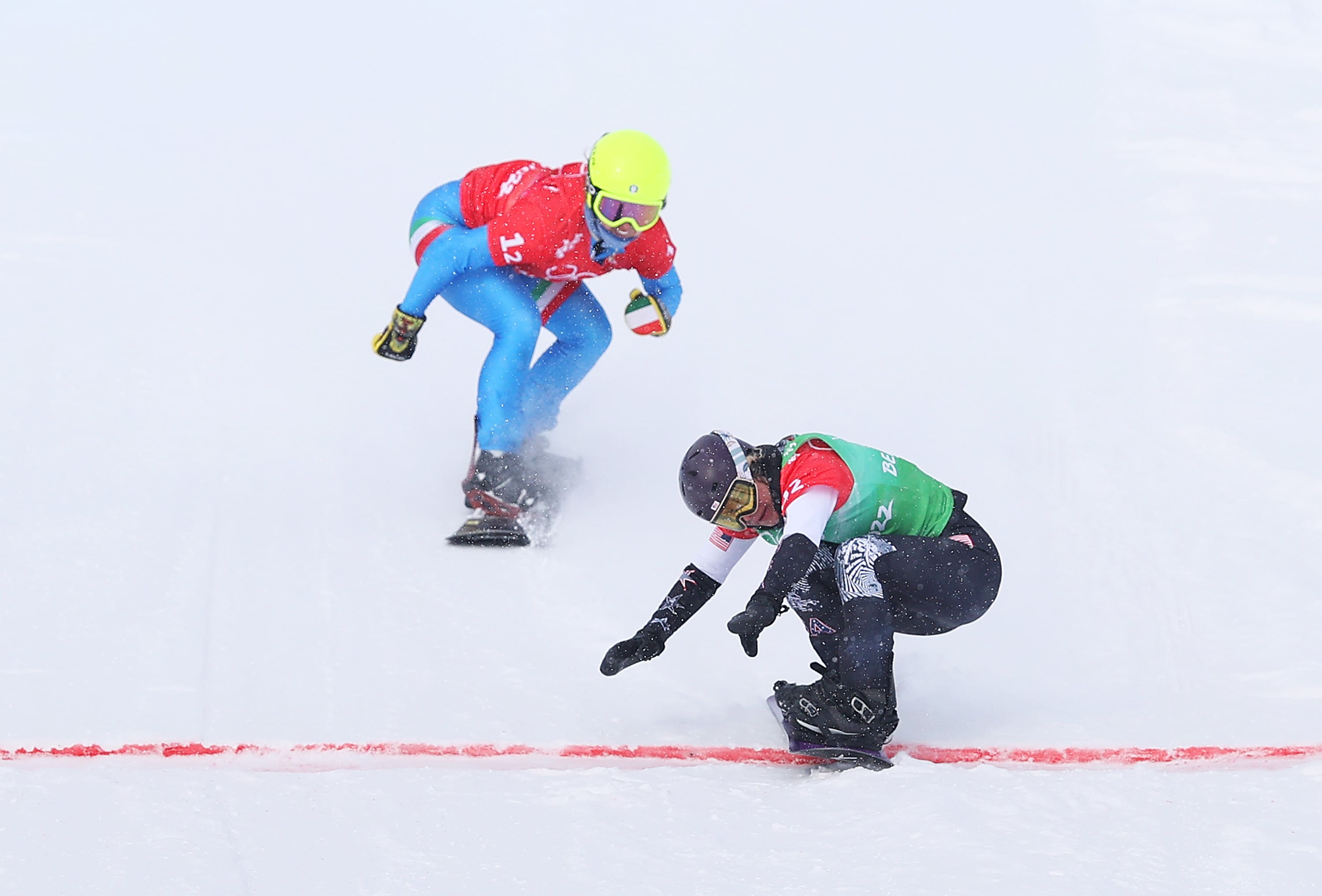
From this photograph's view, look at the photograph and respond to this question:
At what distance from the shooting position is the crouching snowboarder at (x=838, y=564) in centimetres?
343

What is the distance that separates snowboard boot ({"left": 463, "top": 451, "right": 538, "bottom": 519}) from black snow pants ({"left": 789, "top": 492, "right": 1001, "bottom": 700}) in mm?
1630

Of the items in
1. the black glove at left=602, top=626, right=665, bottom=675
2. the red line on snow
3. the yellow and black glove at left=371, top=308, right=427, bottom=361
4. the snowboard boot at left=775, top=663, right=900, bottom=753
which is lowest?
the red line on snow

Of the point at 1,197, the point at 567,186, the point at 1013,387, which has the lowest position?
the point at 1013,387

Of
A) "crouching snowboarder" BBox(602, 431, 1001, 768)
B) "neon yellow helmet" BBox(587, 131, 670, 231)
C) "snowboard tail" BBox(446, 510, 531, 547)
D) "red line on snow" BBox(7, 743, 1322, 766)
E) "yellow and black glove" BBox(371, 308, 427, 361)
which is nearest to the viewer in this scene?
"crouching snowboarder" BBox(602, 431, 1001, 768)

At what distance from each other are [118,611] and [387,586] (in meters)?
0.82

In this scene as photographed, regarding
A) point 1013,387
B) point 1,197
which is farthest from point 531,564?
point 1,197

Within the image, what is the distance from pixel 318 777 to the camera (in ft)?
11.2

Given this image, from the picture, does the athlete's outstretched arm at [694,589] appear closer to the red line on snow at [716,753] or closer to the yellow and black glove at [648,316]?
the red line on snow at [716,753]

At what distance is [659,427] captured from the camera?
6.03 m

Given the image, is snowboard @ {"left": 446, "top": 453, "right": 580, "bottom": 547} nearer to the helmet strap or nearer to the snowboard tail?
the snowboard tail

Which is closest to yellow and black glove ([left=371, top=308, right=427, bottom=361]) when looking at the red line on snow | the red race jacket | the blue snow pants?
the blue snow pants

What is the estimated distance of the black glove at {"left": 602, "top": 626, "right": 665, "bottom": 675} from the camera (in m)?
3.63

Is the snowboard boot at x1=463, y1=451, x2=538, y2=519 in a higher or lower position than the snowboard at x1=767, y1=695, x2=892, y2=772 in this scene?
higher

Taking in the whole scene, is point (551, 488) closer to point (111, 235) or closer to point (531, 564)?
point (531, 564)
